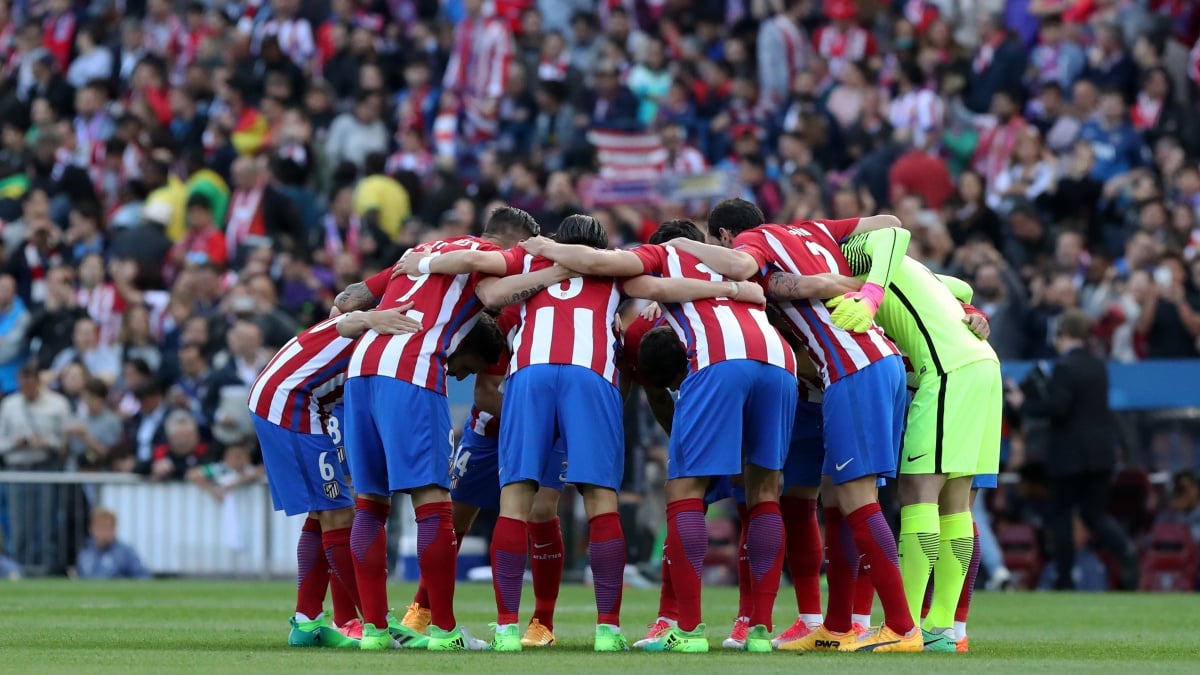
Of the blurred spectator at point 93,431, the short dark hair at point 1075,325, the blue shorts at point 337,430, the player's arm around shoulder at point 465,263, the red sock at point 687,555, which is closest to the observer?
the red sock at point 687,555

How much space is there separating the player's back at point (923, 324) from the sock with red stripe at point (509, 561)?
7.56 feet

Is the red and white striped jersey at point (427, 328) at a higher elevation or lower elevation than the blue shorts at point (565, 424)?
higher

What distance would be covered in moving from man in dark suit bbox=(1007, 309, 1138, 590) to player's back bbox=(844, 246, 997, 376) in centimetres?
637

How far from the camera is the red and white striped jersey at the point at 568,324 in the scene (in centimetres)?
1011

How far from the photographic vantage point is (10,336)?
72.9 ft

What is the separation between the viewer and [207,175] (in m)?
24.5

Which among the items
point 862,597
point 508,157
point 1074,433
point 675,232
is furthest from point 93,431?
point 862,597

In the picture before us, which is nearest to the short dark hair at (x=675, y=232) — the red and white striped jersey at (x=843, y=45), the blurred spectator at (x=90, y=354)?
the blurred spectator at (x=90, y=354)

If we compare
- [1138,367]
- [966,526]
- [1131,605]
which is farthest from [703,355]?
[1138,367]

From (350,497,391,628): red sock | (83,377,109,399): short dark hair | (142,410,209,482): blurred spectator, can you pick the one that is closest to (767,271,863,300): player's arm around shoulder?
(350,497,391,628): red sock

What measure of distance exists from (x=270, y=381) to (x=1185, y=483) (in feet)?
31.6

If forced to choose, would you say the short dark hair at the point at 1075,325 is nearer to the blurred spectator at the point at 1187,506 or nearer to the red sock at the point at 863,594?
the blurred spectator at the point at 1187,506

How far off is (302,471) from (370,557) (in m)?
0.91

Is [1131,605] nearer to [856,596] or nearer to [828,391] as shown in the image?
[856,596]
